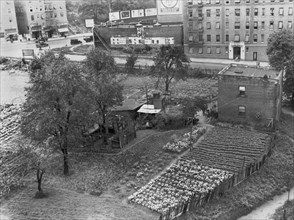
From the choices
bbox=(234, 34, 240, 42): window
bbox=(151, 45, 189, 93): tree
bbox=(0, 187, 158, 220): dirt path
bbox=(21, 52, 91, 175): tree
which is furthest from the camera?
bbox=(234, 34, 240, 42): window

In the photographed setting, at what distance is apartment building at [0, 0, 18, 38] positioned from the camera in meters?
122

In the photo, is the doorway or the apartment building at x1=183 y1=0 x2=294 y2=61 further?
the doorway

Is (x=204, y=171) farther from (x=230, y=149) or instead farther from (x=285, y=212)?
(x=285, y=212)

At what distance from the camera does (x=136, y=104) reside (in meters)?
54.0

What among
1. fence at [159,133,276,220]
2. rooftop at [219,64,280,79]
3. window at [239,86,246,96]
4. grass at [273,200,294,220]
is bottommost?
grass at [273,200,294,220]

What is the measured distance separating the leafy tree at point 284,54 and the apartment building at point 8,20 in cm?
8308

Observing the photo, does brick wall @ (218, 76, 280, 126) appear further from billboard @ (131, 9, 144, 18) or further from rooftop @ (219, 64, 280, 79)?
billboard @ (131, 9, 144, 18)

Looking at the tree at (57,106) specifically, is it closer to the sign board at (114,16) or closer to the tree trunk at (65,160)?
the tree trunk at (65,160)

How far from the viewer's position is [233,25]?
77000 millimetres

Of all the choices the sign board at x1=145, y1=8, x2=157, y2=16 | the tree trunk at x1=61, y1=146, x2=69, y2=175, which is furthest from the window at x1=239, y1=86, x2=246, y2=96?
the sign board at x1=145, y1=8, x2=157, y2=16

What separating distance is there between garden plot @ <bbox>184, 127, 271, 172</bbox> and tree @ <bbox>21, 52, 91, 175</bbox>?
11563 mm

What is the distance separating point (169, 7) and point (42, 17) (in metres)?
43.6

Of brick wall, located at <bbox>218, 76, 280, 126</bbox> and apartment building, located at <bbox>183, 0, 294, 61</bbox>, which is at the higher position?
apartment building, located at <bbox>183, 0, 294, 61</bbox>

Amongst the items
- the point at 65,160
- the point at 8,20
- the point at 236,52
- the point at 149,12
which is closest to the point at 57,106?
the point at 65,160
